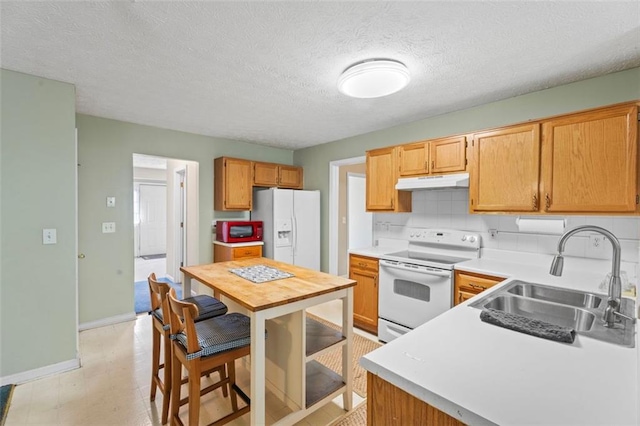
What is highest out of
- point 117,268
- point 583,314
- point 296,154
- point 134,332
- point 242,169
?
point 296,154

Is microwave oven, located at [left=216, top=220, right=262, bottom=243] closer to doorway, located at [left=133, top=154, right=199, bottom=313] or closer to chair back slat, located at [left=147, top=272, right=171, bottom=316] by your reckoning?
doorway, located at [left=133, top=154, right=199, bottom=313]

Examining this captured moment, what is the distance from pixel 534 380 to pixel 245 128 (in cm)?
377

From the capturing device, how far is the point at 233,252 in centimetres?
390

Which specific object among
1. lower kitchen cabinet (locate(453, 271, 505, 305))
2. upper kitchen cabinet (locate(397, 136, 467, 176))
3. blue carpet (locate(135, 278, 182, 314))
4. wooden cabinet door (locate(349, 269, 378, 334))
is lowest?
blue carpet (locate(135, 278, 182, 314))

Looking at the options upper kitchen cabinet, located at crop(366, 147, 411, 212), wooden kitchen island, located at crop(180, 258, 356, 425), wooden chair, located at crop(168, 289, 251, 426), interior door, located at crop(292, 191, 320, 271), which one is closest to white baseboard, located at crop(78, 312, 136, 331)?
wooden kitchen island, located at crop(180, 258, 356, 425)

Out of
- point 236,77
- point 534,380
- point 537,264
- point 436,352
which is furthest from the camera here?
point 537,264

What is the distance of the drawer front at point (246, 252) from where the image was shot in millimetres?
3932

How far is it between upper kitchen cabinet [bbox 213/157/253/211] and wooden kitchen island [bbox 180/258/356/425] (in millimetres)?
2044

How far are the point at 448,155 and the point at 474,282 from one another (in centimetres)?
125

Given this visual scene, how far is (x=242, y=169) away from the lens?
13.8 feet

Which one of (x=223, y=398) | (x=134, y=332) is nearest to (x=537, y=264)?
(x=223, y=398)

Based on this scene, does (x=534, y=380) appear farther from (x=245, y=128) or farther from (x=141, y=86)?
(x=245, y=128)

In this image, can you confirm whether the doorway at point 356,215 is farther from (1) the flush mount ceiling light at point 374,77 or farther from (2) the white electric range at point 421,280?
(1) the flush mount ceiling light at point 374,77

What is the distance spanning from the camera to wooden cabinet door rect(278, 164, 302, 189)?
4703 mm
